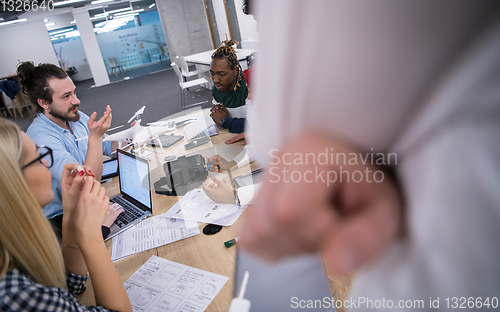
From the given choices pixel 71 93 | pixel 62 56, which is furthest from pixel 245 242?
pixel 62 56

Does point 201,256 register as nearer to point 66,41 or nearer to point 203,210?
point 203,210

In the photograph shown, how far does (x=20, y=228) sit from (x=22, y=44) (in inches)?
472

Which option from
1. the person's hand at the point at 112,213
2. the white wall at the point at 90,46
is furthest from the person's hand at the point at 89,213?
the white wall at the point at 90,46

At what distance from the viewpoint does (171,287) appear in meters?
0.96

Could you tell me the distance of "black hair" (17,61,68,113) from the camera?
1.95m

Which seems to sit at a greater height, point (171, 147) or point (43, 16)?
point (43, 16)

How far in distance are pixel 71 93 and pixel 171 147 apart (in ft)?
2.43

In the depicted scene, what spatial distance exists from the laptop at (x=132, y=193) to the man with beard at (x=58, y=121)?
28cm

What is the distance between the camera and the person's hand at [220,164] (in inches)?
64.2

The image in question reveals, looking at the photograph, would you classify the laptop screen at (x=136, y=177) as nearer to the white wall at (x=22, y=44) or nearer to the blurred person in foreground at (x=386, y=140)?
the blurred person in foreground at (x=386, y=140)

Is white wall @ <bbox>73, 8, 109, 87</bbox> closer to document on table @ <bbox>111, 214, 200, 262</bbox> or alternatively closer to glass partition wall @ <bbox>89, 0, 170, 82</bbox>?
glass partition wall @ <bbox>89, 0, 170, 82</bbox>

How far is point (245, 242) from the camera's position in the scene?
16 cm

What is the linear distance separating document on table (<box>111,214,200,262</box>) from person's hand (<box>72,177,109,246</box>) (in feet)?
0.68

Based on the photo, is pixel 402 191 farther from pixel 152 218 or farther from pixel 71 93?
pixel 71 93
